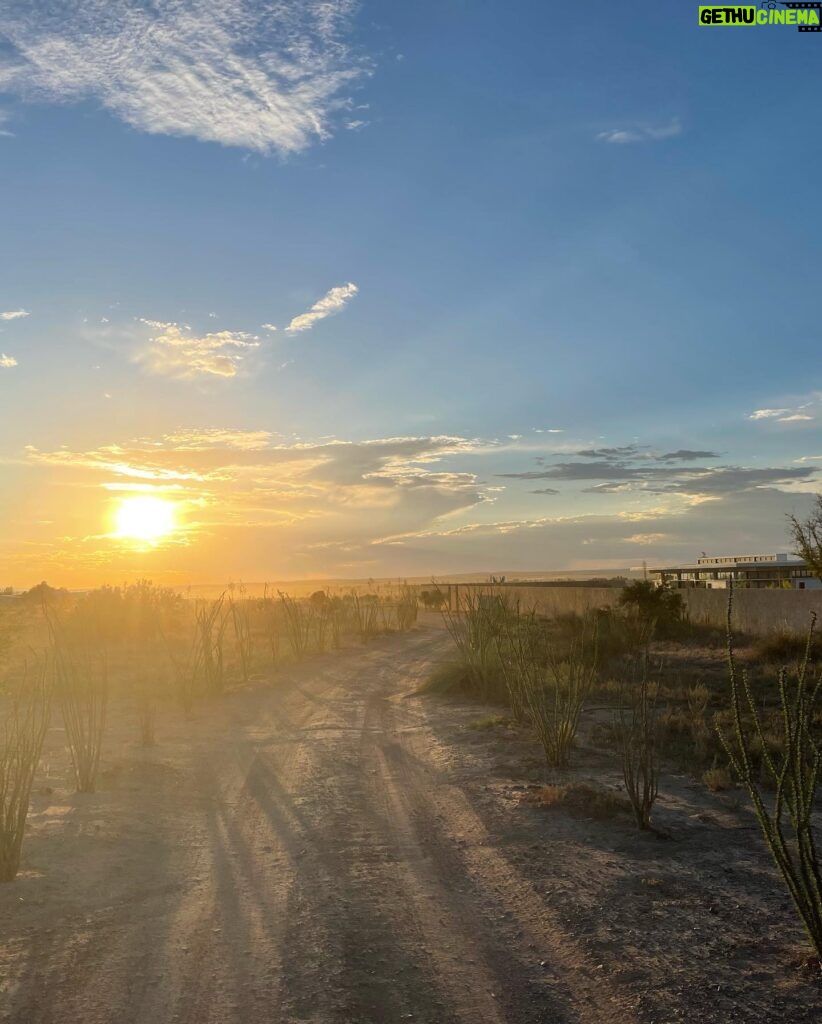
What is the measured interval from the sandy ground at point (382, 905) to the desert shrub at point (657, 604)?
2047cm

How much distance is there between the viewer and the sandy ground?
5012 millimetres

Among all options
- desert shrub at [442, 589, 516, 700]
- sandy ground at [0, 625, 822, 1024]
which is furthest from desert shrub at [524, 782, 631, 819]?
desert shrub at [442, 589, 516, 700]

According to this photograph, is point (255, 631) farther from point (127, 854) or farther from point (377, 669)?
point (127, 854)

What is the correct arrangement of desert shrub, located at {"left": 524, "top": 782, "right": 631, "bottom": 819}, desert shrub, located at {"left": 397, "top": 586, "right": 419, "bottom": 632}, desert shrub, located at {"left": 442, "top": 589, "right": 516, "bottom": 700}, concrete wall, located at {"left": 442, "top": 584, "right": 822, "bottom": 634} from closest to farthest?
Result: desert shrub, located at {"left": 524, "top": 782, "right": 631, "bottom": 819}
desert shrub, located at {"left": 442, "top": 589, "right": 516, "bottom": 700}
concrete wall, located at {"left": 442, "top": 584, "right": 822, "bottom": 634}
desert shrub, located at {"left": 397, "top": 586, "right": 419, "bottom": 632}

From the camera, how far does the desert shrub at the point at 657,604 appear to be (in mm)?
30891

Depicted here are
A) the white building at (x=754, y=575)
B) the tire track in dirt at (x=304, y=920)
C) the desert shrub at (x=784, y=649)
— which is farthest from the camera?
the white building at (x=754, y=575)

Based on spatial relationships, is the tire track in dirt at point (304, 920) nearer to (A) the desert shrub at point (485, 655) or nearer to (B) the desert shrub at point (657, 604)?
(A) the desert shrub at point (485, 655)

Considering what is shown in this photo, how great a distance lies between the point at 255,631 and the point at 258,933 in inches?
1182

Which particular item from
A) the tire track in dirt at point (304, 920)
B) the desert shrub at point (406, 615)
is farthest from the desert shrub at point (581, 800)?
the desert shrub at point (406, 615)

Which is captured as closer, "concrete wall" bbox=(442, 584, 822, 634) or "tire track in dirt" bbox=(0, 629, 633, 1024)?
"tire track in dirt" bbox=(0, 629, 633, 1024)

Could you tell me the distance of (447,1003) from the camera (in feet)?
16.2

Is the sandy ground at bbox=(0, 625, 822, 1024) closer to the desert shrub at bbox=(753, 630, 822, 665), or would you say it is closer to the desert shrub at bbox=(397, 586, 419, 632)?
the desert shrub at bbox=(753, 630, 822, 665)

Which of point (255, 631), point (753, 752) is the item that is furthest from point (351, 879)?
point (255, 631)

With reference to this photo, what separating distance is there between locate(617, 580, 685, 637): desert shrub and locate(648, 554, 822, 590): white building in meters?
1.13
